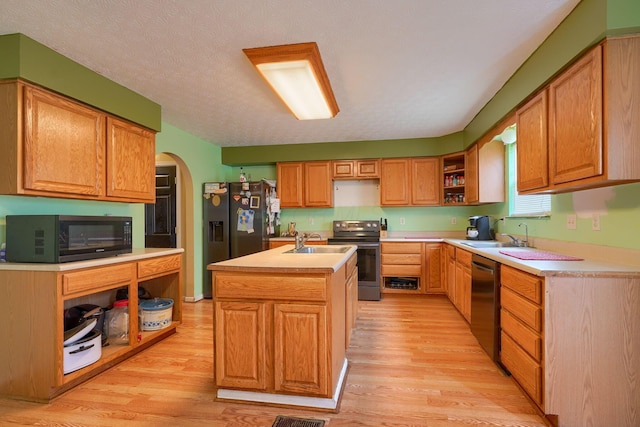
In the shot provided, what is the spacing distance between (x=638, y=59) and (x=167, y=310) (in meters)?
3.90

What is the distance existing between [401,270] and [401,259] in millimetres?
160

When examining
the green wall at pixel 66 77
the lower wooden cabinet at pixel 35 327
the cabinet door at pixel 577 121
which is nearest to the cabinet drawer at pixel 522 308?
the cabinet door at pixel 577 121

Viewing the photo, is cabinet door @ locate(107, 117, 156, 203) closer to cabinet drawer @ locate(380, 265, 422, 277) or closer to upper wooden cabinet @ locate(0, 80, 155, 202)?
upper wooden cabinet @ locate(0, 80, 155, 202)

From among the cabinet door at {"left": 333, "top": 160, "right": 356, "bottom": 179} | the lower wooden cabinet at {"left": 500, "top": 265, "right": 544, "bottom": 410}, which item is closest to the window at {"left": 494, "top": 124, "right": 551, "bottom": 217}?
the lower wooden cabinet at {"left": 500, "top": 265, "right": 544, "bottom": 410}

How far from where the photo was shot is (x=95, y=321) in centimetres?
238

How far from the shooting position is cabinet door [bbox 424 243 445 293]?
440 centimetres

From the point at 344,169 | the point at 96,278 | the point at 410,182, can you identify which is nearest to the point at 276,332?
the point at 96,278

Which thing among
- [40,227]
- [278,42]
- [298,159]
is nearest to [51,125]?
[40,227]

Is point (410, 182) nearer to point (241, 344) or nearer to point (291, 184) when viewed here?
point (291, 184)

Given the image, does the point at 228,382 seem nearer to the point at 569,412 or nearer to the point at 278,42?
the point at 569,412

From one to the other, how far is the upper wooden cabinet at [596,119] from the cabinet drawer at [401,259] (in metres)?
2.47

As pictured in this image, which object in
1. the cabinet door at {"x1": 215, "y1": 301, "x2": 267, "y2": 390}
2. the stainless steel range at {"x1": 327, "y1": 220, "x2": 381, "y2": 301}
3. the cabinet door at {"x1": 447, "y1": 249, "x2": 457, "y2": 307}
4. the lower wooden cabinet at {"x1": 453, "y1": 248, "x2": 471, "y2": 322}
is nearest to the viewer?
the cabinet door at {"x1": 215, "y1": 301, "x2": 267, "y2": 390}

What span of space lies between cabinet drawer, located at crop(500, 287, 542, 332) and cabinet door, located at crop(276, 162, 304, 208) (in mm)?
3307

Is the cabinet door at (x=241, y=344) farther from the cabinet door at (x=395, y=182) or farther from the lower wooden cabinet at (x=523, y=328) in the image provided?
the cabinet door at (x=395, y=182)
